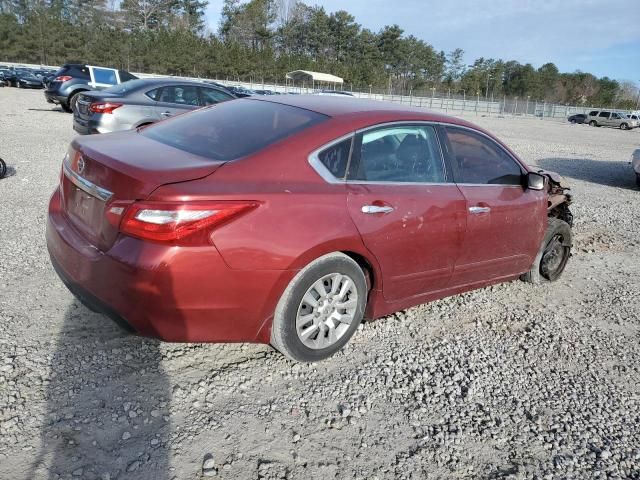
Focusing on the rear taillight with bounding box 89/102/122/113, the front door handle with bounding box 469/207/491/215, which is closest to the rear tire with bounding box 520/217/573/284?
the front door handle with bounding box 469/207/491/215

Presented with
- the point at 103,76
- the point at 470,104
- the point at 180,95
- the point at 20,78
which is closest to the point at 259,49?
the point at 470,104

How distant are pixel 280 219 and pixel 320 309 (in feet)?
2.20

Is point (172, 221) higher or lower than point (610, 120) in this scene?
lower

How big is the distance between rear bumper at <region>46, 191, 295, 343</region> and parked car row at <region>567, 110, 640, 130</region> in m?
49.8

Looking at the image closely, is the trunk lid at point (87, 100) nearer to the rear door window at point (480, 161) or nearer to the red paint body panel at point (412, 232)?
the rear door window at point (480, 161)

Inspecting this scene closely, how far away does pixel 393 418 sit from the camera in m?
2.72

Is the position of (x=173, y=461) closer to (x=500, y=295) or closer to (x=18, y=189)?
(x=500, y=295)

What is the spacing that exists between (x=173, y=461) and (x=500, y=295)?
3.25 m

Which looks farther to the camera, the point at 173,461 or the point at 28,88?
the point at 28,88

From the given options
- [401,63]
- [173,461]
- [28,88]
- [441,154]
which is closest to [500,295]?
[441,154]

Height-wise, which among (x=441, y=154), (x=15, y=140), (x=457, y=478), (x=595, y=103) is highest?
(x=595, y=103)

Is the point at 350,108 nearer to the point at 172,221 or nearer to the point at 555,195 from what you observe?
the point at 172,221

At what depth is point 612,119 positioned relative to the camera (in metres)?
44.8

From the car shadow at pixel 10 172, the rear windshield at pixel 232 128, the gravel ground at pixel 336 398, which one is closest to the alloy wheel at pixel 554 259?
the gravel ground at pixel 336 398
